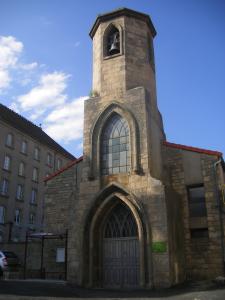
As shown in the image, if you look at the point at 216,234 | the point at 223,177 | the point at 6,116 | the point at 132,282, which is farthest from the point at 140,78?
the point at 6,116

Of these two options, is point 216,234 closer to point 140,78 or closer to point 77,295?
point 77,295

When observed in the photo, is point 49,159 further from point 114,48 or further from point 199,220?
point 199,220

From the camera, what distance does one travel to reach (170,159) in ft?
56.3

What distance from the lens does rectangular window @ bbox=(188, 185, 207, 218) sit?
16.3 m

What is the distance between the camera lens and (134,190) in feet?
47.4

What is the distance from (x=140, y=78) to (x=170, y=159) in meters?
4.24

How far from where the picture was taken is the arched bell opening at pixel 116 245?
14.0 metres

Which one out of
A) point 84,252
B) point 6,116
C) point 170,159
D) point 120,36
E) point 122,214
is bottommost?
point 84,252

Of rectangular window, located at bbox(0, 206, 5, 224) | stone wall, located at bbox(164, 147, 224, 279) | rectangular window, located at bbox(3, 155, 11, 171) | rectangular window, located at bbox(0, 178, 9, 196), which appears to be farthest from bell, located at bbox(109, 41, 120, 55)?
rectangular window, located at bbox(0, 206, 5, 224)

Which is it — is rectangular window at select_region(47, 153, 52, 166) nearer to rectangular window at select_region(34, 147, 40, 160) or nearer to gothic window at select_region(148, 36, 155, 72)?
rectangular window at select_region(34, 147, 40, 160)

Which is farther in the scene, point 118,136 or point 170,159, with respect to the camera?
point 170,159

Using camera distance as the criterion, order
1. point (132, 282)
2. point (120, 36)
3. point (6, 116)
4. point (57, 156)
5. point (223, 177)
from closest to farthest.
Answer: point (132, 282), point (223, 177), point (120, 36), point (6, 116), point (57, 156)

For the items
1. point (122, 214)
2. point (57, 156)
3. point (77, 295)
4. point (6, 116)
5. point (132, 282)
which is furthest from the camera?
point (57, 156)

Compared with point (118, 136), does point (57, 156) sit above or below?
above
